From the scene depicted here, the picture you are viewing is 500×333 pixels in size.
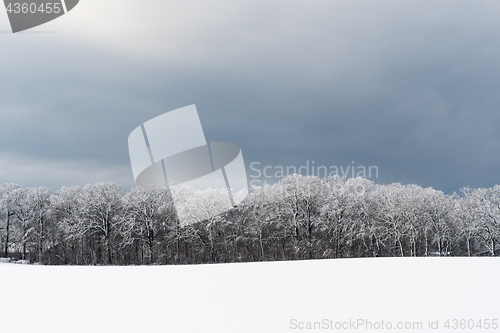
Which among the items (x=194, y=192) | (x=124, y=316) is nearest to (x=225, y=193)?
(x=194, y=192)

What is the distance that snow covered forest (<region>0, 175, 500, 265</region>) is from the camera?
132 feet

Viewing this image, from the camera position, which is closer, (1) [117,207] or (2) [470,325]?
(2) [470,325]

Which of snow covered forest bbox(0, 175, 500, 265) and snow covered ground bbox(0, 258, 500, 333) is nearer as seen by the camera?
snow covered ground bbox(0, 258, 500, 333)

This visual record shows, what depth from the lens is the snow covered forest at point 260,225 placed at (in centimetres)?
4022

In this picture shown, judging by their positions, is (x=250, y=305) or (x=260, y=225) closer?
(x=250, y=305)

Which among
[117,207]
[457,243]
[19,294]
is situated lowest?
[457,243]

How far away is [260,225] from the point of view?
43.5 metres

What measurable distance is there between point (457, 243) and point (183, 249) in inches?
1488

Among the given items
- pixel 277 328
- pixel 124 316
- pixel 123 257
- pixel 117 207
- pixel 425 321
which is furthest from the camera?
pixel 117 207

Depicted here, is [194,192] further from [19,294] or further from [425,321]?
[425,321]

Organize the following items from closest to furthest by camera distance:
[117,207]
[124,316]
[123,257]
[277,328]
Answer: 1. [277,328]
2. [124,316]
3. [123,257]
4. [117,207]

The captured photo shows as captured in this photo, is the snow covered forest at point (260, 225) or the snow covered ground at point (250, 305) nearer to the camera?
the snow covered ground at point (250, 305)

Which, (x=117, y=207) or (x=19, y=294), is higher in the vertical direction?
(x=117, y=207)

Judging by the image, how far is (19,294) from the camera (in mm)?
10711
